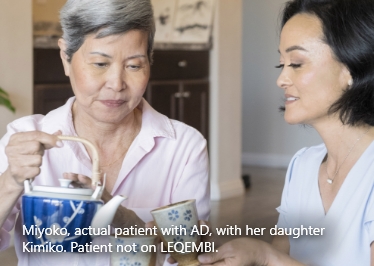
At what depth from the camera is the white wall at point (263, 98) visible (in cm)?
645

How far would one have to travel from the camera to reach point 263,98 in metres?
6.62

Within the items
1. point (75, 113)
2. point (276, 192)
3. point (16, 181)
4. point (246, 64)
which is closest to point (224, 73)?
point (276, 192)

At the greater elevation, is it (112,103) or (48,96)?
(112,103)

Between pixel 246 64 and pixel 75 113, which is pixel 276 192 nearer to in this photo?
pixel 246 64

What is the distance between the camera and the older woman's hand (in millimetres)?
1112

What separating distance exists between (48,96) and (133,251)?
9.31 feet

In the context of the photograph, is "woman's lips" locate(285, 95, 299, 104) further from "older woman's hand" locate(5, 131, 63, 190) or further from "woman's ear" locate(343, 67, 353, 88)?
"older woman's hand" locate(5, 131, 63, 190)

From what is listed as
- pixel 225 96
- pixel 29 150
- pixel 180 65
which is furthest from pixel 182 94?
pixel 29 150

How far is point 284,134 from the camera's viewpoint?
21.6ft

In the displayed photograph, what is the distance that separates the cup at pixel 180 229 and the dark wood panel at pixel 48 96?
2.75m

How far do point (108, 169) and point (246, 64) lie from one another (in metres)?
5.24

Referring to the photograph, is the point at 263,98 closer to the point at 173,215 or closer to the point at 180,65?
the point at 180,65

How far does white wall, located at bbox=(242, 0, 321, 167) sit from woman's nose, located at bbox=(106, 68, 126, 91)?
16.7ft

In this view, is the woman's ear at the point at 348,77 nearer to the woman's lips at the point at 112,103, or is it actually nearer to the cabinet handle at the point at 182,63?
the woman's lips at the point at 112,103
